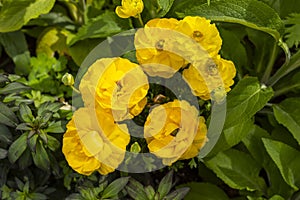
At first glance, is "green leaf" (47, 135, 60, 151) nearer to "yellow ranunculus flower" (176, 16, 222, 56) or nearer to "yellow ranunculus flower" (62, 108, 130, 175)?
"yellow ranunculus flower" (62, 108, 130, 175)

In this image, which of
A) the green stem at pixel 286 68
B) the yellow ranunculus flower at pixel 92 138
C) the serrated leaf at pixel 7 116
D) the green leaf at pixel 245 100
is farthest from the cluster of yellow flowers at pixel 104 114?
the green stem at pixel 286 68

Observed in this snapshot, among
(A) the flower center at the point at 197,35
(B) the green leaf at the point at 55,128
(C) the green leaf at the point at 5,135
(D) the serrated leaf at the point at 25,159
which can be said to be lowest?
(D) the serrated leaf at the point at 25,159

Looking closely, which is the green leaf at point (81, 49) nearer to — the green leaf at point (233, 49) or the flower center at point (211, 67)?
the green leaf at point (233, 49)

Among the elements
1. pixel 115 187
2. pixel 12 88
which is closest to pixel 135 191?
pixel 115 187

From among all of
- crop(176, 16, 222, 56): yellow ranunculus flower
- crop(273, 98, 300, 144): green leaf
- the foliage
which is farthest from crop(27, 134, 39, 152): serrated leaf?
crop(273, 98, 300, 144): green leaf

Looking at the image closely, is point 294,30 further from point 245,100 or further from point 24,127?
point 24,127

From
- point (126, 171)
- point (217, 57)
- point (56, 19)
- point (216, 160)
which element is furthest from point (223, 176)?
point (56, 19)

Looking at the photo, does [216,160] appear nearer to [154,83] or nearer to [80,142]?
[154,83]
